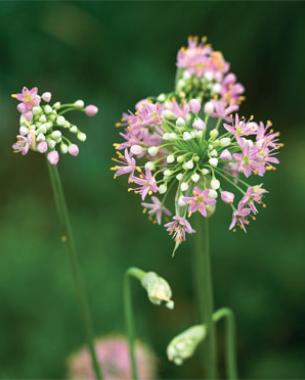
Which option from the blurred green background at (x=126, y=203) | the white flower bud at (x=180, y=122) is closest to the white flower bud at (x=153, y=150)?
the white flower bud at (x=180, y=122)

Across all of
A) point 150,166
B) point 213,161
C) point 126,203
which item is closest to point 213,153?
point 213,161

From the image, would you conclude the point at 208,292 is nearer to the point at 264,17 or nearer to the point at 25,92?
the point at 25,92

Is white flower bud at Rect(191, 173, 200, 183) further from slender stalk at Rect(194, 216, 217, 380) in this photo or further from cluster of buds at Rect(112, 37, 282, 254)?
slender stalk at Rect(194, 216, 217, 380)

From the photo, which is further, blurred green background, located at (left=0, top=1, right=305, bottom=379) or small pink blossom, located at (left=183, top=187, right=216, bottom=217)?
blurred green background, located at (left=0, top=1, right=305, bottom=379)

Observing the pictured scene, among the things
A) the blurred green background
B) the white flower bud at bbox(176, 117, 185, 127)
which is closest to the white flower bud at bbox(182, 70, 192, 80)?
the white flower bud at bbox(176, 117, 185, 127)

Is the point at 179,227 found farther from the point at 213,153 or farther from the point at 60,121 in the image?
the point at 60,121

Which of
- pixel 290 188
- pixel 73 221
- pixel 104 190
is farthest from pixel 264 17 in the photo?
pixel 73 221

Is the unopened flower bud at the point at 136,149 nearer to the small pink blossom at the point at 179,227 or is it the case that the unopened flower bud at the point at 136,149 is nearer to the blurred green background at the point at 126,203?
the small pink blossom at the point at 179,227

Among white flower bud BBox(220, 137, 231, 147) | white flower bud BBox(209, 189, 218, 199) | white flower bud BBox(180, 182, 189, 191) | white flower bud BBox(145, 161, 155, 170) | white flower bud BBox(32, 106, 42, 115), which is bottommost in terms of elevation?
white flower bud BBox(209, 189, 218, 199)
